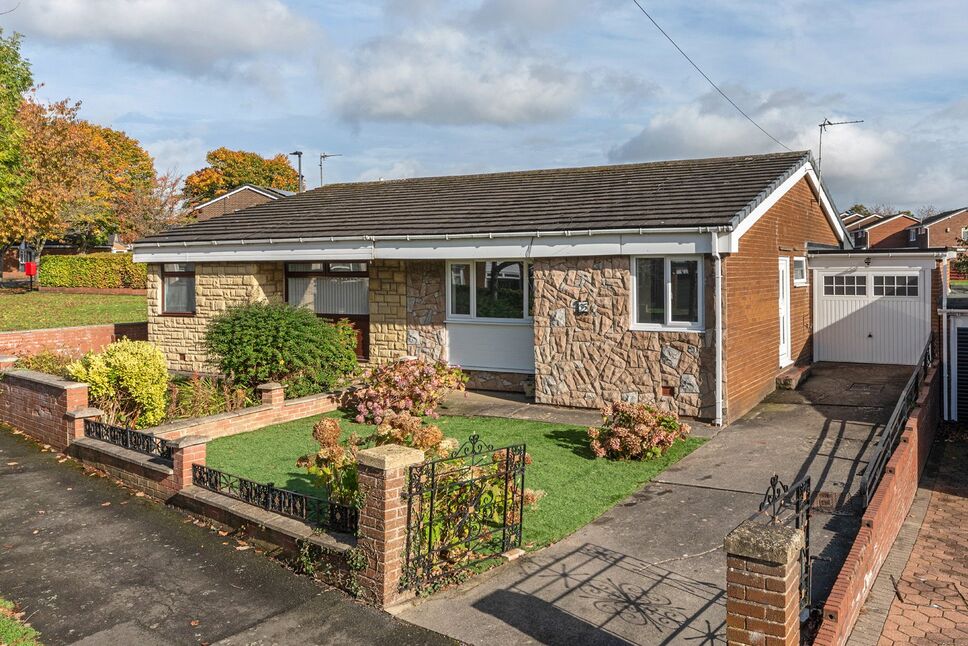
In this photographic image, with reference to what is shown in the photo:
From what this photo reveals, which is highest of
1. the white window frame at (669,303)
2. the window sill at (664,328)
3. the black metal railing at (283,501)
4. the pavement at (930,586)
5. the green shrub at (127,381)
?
the white window frame at (669,303)

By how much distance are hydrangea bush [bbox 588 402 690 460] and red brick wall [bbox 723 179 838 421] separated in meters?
2.30

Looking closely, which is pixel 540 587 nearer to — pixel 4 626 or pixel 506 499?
pixel 506 499

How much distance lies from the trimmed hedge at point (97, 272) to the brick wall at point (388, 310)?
23.4m

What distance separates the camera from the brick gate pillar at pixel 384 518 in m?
6.06

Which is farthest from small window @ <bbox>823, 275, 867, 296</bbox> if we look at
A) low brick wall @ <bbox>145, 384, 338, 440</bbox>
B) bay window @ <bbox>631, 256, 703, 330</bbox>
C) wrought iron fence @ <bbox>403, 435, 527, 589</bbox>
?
wrought iron fence @ <bbox>403, 435, 527, 589</bbox>

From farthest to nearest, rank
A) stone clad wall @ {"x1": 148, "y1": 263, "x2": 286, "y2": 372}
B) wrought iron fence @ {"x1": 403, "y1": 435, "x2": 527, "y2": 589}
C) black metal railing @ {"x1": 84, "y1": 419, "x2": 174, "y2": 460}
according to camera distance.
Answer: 1. stone clad wall @ {"x1": 148, "y1": 263, "x2": 286, "y2": 372}
2. black metal railing @ {"x1": 84, "y1": 419, "x2": 174, "y2": 460}
3. wrought iron fence @ {"x1": 403, "y1": 435, "x2": 527, "y2": 589}

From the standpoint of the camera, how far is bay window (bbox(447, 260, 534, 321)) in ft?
48.4

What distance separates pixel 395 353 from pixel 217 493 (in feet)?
26.1

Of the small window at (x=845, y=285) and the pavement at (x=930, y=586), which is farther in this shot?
the small window at (x=845, y=285)

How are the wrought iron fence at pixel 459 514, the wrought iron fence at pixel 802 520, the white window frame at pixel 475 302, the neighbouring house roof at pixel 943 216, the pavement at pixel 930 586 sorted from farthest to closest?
1. the neighbouring house roof at pixel 943 216
2. the white window frame at pixel 475 302
3. the wrought iron fence at pixel 459 514
4. the pavement at pixel 930 586
5. the wrought iron fence at pixel 802 520

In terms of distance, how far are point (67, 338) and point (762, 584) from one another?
1948 centimetres

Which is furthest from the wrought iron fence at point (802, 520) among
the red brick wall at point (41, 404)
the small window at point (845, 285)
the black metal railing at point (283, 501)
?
the small window at point (845, 285)

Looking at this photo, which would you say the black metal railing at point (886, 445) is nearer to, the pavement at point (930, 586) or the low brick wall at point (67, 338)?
the pavement at point (930, 586)

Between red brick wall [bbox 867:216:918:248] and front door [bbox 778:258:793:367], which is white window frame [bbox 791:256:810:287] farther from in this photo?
red brick wall [bbox 867:216:918:248]
